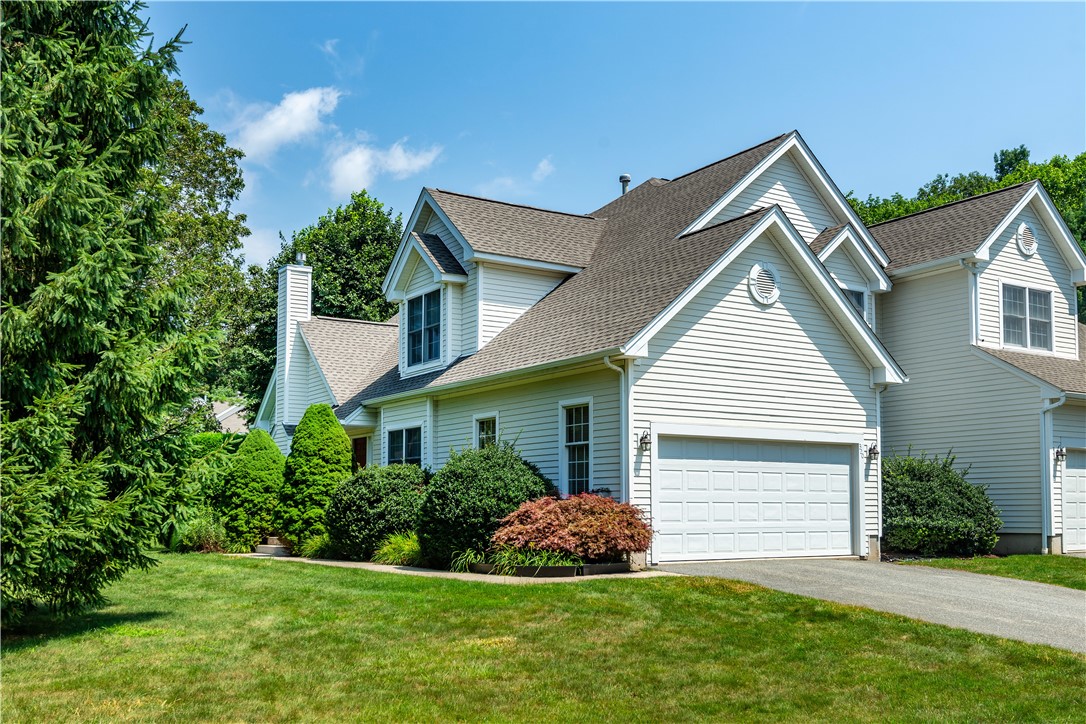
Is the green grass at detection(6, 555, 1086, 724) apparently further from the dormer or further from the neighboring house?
the neighboring house

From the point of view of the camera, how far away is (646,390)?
52.7 ft

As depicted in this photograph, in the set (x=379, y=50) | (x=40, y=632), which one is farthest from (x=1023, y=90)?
(x=40, y=632)

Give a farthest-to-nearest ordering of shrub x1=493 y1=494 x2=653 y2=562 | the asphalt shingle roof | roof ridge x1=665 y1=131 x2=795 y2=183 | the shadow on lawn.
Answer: the asphalt shingle roof, roof ridge x1=665 y1=131 x2=795 y2=183, shrub x1=493 y1=494 x2=653 y2=562, the shadow on lawn

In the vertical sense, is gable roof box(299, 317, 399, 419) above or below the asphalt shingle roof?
below

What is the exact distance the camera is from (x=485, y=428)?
19.7 metres

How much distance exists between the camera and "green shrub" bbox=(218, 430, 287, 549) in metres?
21.4

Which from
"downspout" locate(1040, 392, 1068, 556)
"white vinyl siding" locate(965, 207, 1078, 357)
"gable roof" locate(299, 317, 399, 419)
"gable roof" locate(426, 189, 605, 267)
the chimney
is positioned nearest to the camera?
"downspout" locate(1040, 392, 1068, 556)

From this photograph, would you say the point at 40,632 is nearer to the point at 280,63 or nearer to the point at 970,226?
the point at 280,63

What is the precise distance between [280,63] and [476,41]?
568 centimetres

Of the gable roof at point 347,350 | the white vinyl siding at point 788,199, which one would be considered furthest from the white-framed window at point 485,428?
the white vinyl siding at point 788,199

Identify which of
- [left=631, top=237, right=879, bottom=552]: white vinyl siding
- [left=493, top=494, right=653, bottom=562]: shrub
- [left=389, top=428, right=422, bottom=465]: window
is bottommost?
[left=493, top=494, right=653, bottom=562]: shrub

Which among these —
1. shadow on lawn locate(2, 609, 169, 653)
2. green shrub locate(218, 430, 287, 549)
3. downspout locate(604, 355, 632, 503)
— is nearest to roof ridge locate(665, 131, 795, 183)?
downspout locate(604, 355, 632, 503)

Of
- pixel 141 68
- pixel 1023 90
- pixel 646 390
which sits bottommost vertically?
pixel 646 390

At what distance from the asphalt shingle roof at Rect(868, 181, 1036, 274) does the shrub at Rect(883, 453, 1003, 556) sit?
5.19 meters
